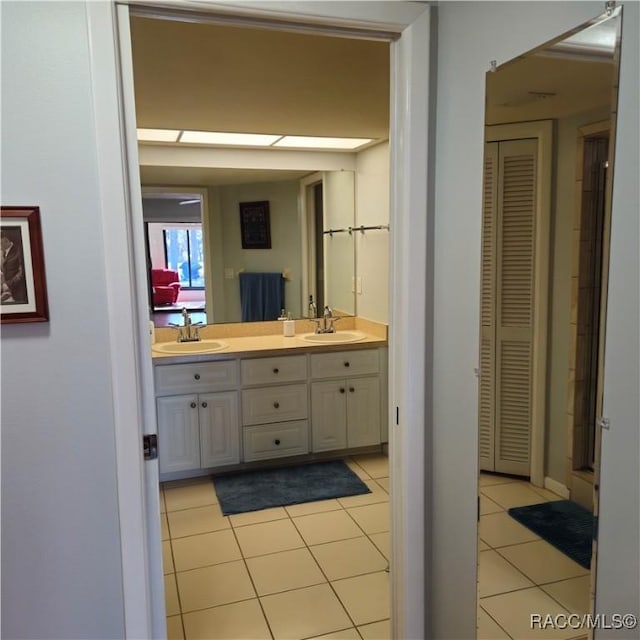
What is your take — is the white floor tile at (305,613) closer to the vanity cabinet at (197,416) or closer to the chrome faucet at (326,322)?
the vanity cabinet at (197,416)

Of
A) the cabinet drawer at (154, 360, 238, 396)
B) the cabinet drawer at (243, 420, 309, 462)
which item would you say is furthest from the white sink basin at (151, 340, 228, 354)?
the cabinet drawer at (243, 420, 309, 462)

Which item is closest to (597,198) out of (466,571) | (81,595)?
(466,571)

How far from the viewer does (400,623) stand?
1795 mm

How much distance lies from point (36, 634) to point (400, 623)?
1065 millimetres

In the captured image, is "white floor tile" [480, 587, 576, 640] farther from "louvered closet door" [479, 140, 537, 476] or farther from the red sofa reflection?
the red sofa reflection

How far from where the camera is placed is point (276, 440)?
3.69m

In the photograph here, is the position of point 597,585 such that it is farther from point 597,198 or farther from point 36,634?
point 36,634

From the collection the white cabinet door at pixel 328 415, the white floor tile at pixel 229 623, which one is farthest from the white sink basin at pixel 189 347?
the white floor tile at pixel 229 623

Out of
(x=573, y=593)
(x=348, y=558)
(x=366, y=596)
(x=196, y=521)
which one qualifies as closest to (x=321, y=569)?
(x=348, y=558)

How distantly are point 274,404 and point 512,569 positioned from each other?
2.28 metres

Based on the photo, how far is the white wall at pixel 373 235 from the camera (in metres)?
3.78

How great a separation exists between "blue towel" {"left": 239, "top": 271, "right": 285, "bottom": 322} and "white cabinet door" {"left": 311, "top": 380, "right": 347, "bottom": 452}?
2.22 ft

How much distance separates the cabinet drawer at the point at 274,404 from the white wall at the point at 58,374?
83.5 inches

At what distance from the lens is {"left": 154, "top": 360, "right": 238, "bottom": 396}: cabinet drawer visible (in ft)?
11.0
